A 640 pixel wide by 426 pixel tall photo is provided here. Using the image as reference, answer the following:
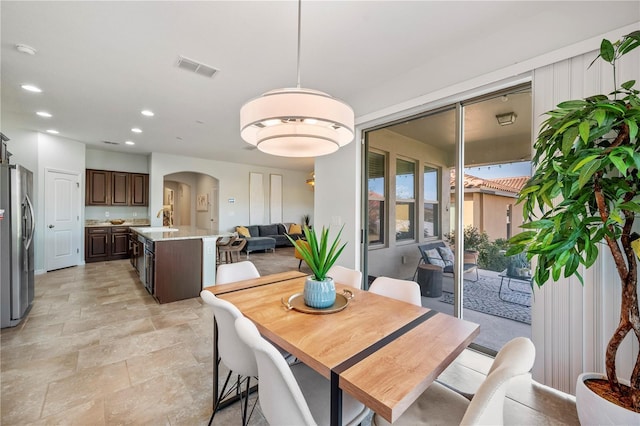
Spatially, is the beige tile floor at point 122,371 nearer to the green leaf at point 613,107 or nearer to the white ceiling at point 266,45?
the green leaf at point 613,107

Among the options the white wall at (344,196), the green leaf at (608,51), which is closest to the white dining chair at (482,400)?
the green leaf at (608,51)

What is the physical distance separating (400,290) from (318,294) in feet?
2.33

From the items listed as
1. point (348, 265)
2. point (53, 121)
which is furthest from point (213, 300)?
point (53, 121)

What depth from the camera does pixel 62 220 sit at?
5.57 m

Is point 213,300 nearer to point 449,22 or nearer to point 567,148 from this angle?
point 567,148

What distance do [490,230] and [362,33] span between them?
2.14m

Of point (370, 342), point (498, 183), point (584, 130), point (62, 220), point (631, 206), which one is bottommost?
point (370, 342)

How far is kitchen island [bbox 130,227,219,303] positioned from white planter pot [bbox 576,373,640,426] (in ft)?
13.9

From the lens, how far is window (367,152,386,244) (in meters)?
3.47

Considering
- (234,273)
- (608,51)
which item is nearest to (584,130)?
(608,51)

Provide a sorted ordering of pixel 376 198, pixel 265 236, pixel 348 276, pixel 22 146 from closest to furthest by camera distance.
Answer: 1. pixel 348 276
2. pixel 376 198
3. pixel 22 146
4. pixel 265 236

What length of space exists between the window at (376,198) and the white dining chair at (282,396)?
7.95ft

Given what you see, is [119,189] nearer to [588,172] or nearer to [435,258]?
[435,258]

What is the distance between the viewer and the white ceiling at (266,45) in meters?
→ 1.93
